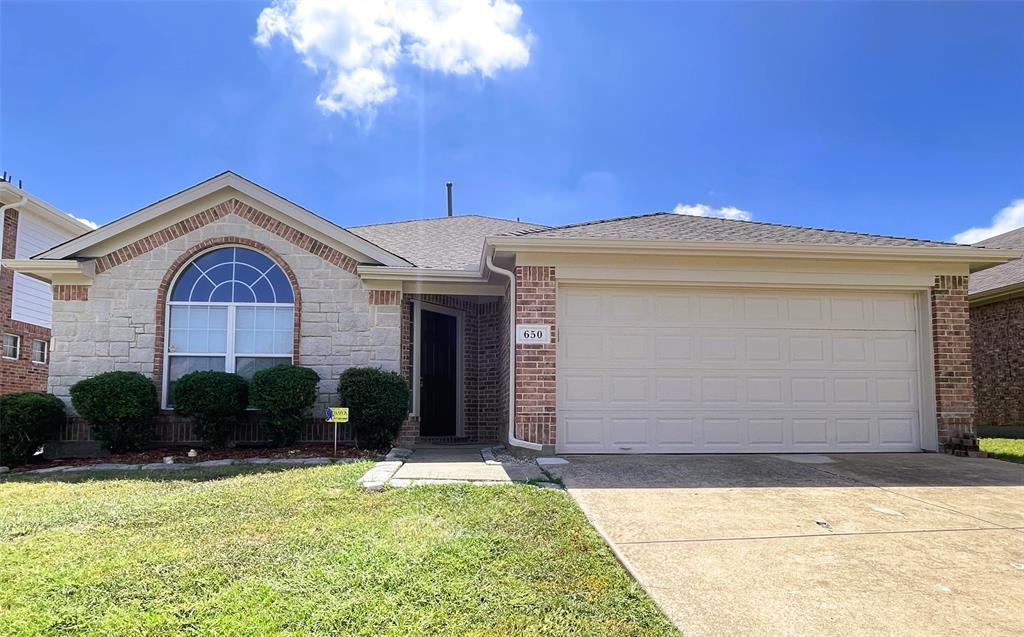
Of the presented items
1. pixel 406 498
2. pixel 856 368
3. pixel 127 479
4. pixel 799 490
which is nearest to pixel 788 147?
pixel 856 368

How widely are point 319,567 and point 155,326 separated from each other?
272 inches

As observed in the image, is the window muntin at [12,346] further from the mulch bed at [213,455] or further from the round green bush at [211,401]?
the round green bush at [211,401]

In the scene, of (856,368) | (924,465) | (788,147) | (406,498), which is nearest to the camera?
(406,498)

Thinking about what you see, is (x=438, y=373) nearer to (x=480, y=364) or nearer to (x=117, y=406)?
(x=480, y=364)

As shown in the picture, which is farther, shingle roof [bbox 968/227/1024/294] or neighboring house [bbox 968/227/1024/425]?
shingle roof [bbox 968/227/1024/294]

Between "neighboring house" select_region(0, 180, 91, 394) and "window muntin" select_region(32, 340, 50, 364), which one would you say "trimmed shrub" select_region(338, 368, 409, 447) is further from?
"window muntin" select_region(32, 340, 50, 364)

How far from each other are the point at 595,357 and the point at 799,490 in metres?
2.98

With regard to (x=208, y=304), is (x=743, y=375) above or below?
below

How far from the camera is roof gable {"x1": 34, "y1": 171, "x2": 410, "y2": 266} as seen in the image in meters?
8.70

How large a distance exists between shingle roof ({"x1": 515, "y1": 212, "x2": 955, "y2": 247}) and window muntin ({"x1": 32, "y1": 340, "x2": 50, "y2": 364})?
13.5 meters

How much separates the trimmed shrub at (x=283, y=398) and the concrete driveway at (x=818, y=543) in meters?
3.96

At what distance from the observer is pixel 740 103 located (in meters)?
10.9

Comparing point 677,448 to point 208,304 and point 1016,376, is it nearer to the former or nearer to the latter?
point 208,304

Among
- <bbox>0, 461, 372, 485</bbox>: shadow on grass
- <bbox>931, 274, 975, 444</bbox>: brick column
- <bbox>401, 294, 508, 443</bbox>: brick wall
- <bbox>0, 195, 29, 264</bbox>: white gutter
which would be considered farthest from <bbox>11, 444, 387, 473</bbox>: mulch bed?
<bbox>0, 195, 29, 264</bbox>: white gutter
